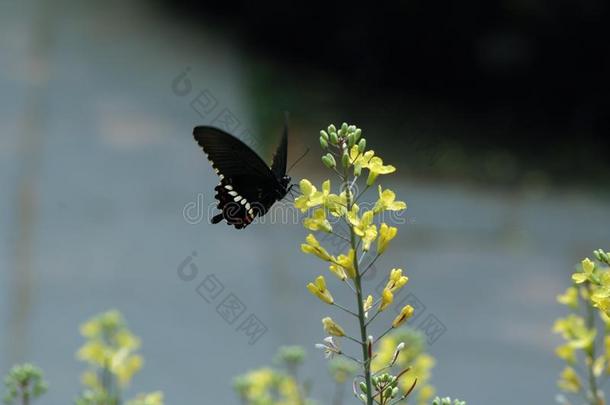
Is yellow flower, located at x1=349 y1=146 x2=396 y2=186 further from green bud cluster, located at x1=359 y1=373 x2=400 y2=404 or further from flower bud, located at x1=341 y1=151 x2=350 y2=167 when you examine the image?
green bud cluster, located at x1=359 y1=373 x2=400 y2=404

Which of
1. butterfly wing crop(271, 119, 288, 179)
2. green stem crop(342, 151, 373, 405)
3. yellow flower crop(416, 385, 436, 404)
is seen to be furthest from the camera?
yellow flower crop(416, 385, 436, 404)

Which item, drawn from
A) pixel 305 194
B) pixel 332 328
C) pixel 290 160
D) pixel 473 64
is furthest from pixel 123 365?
pixel 473 64

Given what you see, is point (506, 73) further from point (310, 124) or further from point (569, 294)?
point (569, 294)

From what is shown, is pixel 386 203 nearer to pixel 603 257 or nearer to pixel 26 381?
pixel 603 257

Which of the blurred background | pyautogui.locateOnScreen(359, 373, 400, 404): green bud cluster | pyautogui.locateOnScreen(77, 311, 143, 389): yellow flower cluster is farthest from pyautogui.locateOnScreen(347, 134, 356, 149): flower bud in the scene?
the blurred background

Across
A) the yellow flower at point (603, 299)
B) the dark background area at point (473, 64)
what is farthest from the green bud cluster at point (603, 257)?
the dark background area at point (473, 64)

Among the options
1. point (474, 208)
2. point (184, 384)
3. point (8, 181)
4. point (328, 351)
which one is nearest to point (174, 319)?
point (184, 384)

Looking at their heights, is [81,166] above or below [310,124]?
below
